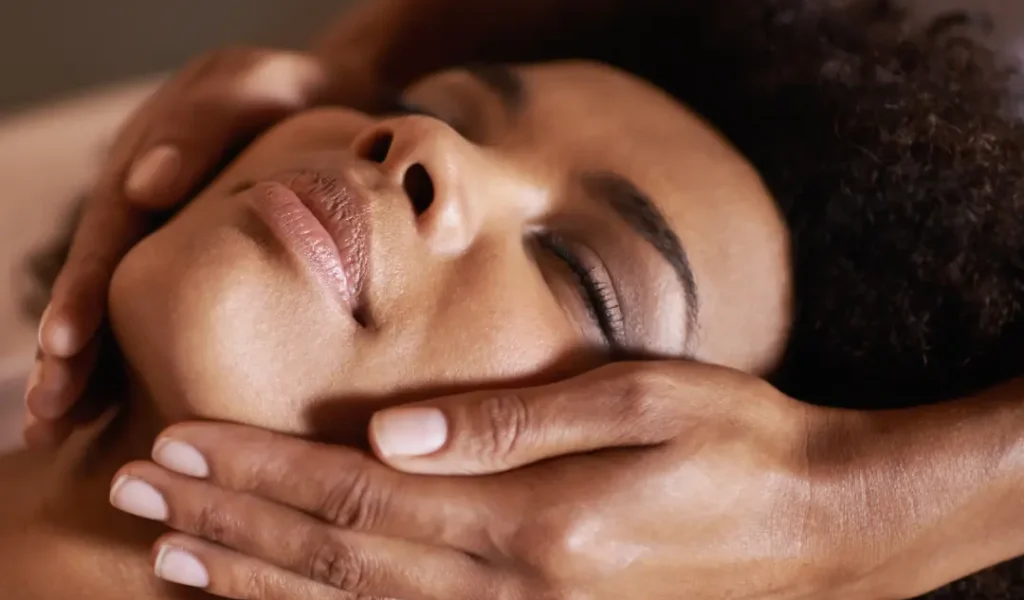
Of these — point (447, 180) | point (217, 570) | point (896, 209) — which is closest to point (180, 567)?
point (217, 570)

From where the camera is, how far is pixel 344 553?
0.67 m

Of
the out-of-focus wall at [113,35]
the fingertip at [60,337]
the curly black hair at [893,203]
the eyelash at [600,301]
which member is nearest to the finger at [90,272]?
the fingertip at [60,337]

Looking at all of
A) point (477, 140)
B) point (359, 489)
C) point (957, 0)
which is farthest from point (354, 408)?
point (957, 0)

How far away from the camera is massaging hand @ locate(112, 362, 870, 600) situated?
0.67 m

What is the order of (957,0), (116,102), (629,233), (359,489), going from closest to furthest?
1. (359,489)
2. (629,233)
3. (957,0)
4. (116,102)

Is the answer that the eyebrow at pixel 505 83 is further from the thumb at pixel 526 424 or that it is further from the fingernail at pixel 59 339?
the fingernail at pixel 59 339

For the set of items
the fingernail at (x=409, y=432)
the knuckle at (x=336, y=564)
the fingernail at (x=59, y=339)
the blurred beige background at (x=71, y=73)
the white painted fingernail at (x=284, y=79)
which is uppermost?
the white painted fingernail at (x=284, y=79)

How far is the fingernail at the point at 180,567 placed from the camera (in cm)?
69

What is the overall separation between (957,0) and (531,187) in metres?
0.68

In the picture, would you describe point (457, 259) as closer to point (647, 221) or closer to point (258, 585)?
point (647, 221)

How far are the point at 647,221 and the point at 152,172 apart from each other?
1.65 ft

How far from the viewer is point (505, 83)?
925 millimetres

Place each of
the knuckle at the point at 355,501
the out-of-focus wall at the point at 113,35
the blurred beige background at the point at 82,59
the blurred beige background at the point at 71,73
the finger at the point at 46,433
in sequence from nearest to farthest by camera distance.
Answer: the knuckle at the point at 355,501
the finger at the point at 46,433
the blurred beige background at the point at 71,73
the blurred beige background at the point at 82,59
the out-of-focus wall at the point at 113,35

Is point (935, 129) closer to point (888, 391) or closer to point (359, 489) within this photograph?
point (888, 391)
